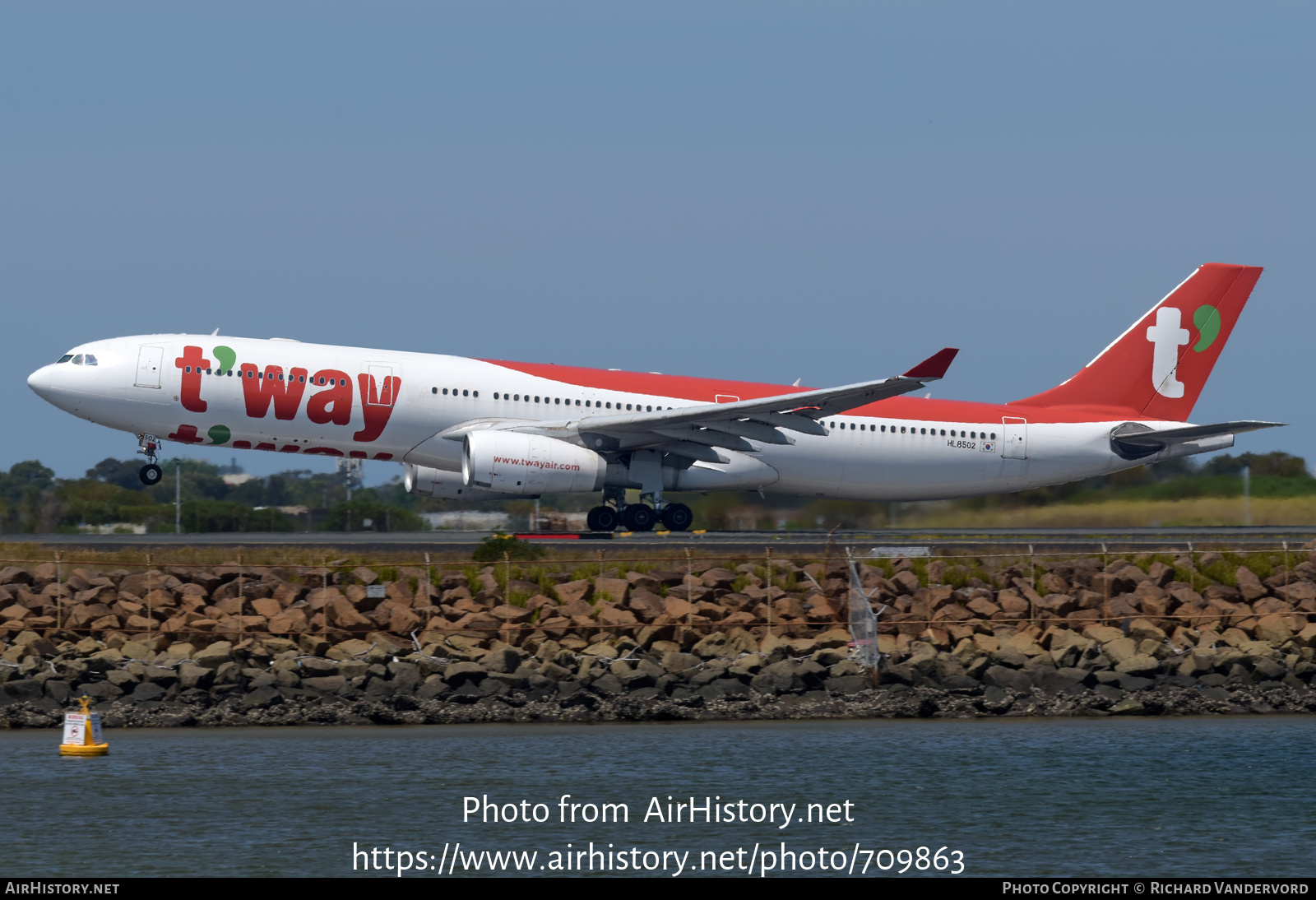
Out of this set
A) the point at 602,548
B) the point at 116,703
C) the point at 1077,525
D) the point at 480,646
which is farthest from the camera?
the point at 1077,525

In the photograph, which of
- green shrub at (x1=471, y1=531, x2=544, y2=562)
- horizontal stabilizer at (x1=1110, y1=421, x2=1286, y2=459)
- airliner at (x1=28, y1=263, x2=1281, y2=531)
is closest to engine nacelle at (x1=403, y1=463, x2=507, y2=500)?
airliner at (x1=28, y1=263, x2=1281, y2=531)

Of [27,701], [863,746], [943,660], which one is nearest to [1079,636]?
[943,660]

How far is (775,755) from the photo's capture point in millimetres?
23141

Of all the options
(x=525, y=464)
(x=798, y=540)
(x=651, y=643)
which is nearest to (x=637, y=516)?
(x=525, y=464)

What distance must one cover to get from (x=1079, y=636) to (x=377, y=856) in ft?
49.9

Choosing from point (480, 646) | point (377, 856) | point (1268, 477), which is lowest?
point (377, 856)

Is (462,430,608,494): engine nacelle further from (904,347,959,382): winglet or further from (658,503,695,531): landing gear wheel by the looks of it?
(904,347,959,382): winglet

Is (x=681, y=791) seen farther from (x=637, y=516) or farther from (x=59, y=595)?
(x=637, y=516)

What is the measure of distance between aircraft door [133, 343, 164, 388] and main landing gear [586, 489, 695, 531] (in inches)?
413

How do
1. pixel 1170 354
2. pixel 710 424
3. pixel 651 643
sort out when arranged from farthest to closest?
pixel 1170 354 → pixel 710 424 → pixel 651 643

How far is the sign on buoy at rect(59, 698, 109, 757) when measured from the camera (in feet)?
74.7

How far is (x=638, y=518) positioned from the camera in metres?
38.1

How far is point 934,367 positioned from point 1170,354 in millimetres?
12770
